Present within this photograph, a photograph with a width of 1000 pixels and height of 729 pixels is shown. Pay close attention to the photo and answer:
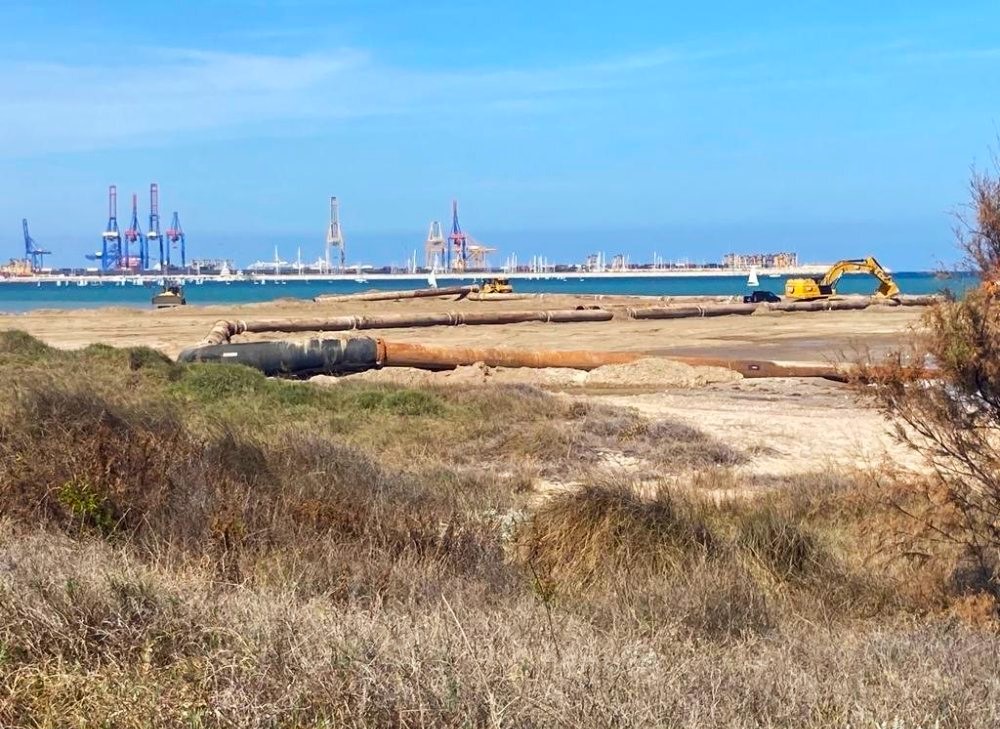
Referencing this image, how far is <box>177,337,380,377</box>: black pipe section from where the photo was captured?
24.1m

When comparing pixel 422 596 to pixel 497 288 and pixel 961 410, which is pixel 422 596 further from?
pixel 497 288

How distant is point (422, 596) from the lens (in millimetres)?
5980

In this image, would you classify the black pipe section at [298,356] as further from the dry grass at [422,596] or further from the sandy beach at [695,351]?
the dry grass at [422,596]

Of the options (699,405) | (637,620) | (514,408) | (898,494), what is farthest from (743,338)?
(637,620)

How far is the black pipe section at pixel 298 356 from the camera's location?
2408cm

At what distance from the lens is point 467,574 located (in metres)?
7.18

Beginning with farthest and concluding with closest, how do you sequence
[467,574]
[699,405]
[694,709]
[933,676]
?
[699,405] < [467,574] < [933,676] < [694,709]

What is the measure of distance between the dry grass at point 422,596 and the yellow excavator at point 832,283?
49.1 m

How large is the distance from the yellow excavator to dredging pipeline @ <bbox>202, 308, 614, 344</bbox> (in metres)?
15.5

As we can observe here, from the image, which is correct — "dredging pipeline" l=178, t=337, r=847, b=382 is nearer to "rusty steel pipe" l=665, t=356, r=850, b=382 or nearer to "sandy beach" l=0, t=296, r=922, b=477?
"rusty steel pipe" l=665, t=356, r=850, b=382

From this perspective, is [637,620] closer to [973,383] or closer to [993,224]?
[973,383]

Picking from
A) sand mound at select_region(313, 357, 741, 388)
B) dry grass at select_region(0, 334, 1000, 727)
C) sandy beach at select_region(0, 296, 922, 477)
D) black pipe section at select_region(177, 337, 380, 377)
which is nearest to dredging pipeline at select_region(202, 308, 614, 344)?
sandy beach at select_region(0, 296, 922, 477)

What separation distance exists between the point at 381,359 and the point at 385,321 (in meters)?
15.8

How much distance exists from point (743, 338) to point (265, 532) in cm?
3234
